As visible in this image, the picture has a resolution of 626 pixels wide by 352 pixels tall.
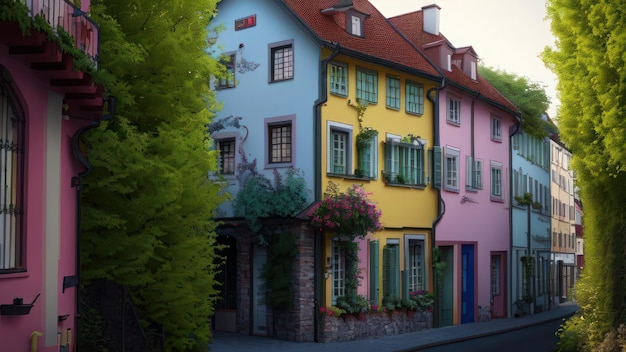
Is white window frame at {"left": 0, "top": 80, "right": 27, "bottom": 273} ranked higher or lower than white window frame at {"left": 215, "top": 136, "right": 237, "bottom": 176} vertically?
lower

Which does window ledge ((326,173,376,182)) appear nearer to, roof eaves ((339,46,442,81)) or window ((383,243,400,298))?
window ((383,243,400,298))

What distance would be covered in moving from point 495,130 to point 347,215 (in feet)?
49.2

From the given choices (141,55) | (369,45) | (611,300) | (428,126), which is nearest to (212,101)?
(141,55)

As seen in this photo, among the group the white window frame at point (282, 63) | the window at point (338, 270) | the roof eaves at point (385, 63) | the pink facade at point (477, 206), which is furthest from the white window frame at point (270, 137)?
the pink facade at point (477, 206)

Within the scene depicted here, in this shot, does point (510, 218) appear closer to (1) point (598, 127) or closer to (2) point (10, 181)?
(1) point (598, 127)

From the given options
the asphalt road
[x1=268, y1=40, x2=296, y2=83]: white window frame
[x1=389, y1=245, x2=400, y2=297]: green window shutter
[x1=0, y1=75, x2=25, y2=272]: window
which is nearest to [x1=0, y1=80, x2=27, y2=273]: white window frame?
[x1=0, y1=75, x2=25, y2=272]: window

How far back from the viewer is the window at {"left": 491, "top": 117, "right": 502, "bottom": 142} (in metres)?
36.2

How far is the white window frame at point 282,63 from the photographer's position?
2564 centimetres

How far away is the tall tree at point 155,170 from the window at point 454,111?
54.6 ft

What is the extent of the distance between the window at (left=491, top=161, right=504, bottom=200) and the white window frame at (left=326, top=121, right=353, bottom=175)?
11653 millimetres

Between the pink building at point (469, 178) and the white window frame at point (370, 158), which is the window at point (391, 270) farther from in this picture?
the pink building at point (469, 178)

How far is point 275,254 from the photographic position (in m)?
24.5

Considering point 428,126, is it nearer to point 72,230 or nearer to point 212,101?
point 212,101

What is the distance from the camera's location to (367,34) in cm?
2812
